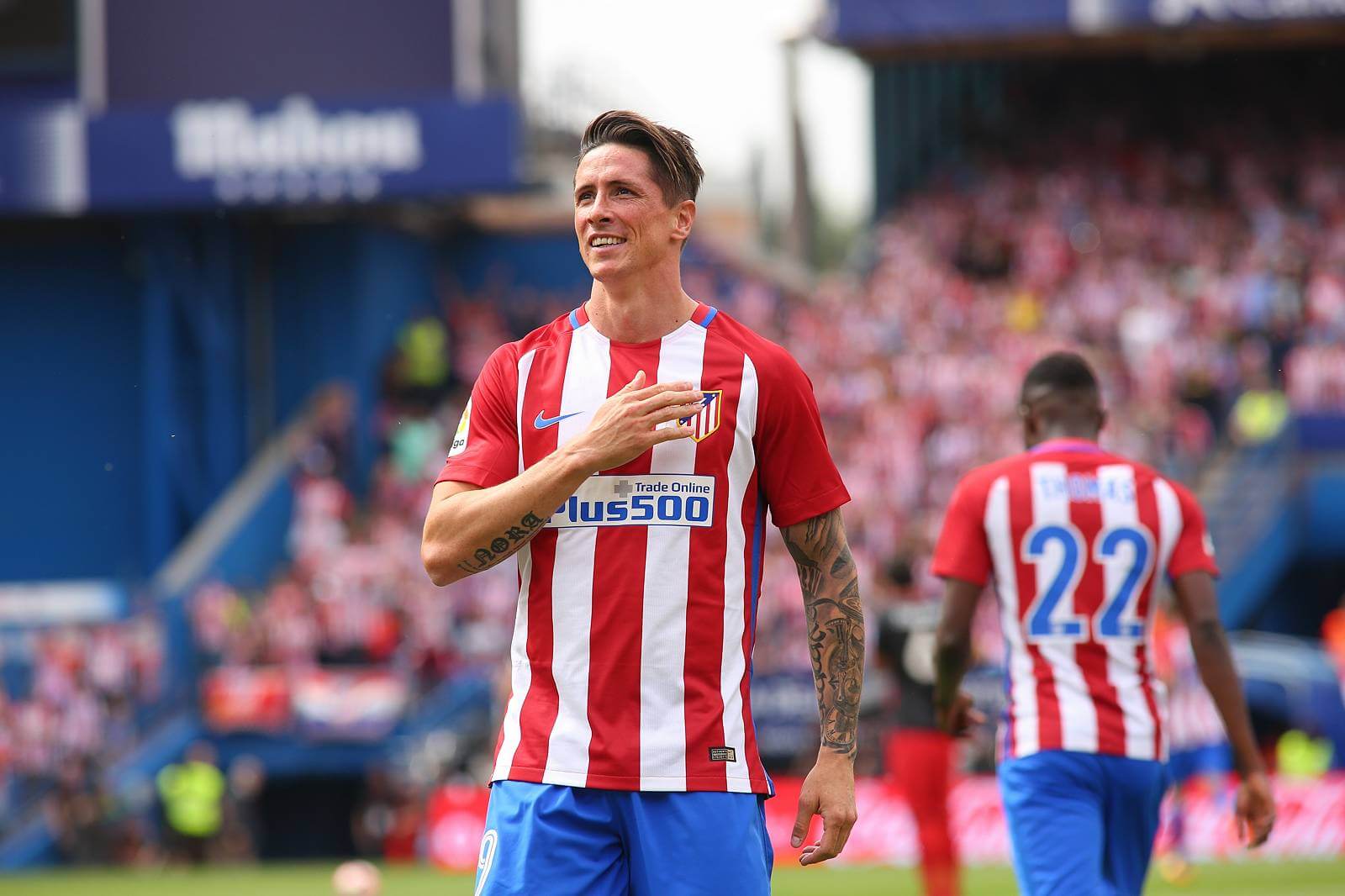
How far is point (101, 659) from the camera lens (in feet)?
73.4

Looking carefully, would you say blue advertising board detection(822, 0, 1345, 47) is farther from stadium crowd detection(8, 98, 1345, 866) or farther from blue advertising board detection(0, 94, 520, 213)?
Answer: blue advertising board detection(0, 94, 520, 213)

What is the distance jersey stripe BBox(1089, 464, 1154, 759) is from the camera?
5965 mm

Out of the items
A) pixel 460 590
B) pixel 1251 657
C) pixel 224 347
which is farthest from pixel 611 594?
pixel 224 347

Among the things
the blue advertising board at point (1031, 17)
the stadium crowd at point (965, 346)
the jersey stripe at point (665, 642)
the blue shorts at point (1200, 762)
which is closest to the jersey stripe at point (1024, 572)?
the jersey stripe at point (665, 642)

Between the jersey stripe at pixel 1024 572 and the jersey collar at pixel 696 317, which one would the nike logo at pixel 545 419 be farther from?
the jersey stripe at pixel 1024 572

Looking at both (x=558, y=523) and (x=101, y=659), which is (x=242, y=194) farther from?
(x=558, y=523)

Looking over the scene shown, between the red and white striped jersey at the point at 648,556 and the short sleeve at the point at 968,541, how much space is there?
6.25 feet

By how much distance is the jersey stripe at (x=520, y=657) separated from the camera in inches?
166

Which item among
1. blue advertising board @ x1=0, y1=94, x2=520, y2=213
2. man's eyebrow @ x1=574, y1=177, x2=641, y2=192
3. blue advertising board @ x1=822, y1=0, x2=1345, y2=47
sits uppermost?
blue advertising board @ x1=822, y1=0, x2=1345, y2=47

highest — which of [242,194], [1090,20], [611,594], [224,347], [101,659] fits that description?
[1090,20]

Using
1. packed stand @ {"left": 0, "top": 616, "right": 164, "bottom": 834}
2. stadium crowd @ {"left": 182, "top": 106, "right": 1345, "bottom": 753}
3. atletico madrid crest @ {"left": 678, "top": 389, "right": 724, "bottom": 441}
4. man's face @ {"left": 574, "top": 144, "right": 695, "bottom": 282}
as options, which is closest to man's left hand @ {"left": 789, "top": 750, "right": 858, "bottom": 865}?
atletico madrid crest @ {"left": 678, "top": 389, "right": 724, "bottom": 441}

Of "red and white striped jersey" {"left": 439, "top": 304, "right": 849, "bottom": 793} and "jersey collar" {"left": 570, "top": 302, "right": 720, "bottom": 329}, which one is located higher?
"jersey collar" {"left": 570, "top": 302, "right": 720, "bottom": 329}

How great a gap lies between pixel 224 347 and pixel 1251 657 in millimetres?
14950

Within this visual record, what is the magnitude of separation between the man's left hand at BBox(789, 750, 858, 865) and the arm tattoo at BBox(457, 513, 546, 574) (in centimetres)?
79
